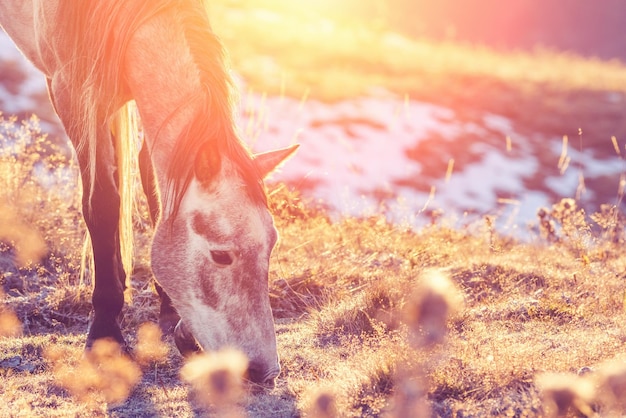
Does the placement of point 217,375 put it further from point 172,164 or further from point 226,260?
point 172,164

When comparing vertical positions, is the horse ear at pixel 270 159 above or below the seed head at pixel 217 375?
above

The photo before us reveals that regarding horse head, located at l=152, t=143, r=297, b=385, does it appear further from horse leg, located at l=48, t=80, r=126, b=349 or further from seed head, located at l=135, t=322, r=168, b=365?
horse leg, located at l=48, t=80, r=126, b=349

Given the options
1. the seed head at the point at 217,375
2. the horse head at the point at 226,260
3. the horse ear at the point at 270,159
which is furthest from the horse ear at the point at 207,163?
the seed head at the point at 217,375

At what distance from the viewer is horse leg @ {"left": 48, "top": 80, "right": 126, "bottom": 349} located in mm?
4180

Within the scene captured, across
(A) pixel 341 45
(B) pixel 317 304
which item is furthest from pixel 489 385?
(A) pixel 341 45

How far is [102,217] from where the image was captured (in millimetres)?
4277

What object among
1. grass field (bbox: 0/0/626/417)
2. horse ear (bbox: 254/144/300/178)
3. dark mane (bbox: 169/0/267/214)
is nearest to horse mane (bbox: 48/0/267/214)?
dark mane (bbox: 169/0/267/214)

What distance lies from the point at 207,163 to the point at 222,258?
1.48 feet

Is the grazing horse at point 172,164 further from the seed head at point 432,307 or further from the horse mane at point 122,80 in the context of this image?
the seed head at point 432,307

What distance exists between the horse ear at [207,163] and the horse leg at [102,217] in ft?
3.89

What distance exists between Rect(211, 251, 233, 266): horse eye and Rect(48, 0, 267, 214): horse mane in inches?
11.7

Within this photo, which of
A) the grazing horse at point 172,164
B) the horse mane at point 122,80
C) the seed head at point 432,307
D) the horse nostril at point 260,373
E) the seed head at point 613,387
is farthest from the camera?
the horse mane at point 122,80

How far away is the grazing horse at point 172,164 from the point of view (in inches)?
127

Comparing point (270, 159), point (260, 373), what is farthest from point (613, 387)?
point (270, 159)
